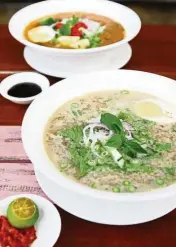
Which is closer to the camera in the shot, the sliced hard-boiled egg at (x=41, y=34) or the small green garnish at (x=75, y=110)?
the small green garnish at (x=75, y=110)

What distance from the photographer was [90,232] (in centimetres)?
122

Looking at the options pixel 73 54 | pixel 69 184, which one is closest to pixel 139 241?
pixel 69 184

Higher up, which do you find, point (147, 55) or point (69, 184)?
point (69, 184)

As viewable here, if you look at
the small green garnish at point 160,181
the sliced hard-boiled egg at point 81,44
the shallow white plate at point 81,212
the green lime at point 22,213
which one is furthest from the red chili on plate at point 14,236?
the sliced hard-boiled egg at point 81,44

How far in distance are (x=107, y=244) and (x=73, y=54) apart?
2.72 feet

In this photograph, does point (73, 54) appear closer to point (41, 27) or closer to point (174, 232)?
point (41, 27)

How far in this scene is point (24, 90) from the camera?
67.7 inches

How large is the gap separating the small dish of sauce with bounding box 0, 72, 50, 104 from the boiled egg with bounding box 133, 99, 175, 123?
39cm

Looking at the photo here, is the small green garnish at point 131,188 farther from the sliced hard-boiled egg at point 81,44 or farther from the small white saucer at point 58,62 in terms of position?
the sliced hard-boiled egg at point 81,44

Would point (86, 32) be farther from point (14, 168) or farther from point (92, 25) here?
point (14, 168)

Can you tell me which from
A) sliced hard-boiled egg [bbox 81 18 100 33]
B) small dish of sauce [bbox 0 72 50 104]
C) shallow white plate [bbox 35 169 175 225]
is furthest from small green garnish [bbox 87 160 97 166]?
sliced hard-boiled egg [bbox 81 18 100 33]

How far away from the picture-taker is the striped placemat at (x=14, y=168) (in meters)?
1.34

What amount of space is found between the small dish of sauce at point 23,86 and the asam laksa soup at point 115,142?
0.62 ft

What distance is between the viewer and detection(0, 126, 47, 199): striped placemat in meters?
1.34
